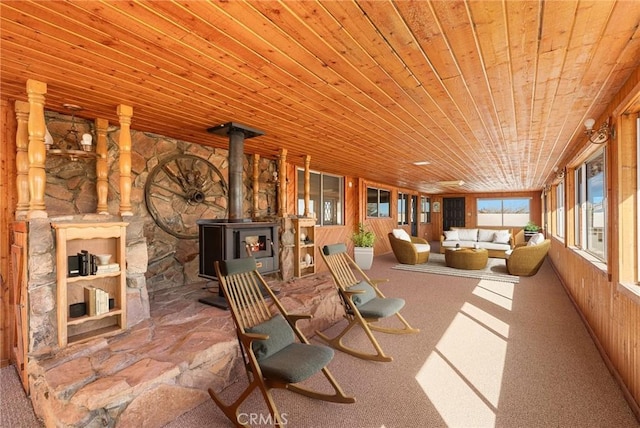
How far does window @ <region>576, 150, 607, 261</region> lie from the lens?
3.60 m

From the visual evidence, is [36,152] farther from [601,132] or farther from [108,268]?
[601,132]

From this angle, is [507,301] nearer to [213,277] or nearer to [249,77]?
[213,277]

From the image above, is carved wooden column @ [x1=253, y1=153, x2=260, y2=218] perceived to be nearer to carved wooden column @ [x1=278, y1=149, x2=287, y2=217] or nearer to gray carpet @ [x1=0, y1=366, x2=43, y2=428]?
carved wooden column @ [x1=278, y1=149, x2=287, y2=217]

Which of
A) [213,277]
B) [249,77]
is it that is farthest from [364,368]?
[249,77]

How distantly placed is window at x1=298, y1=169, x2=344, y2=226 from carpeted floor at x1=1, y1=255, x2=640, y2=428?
140 inches

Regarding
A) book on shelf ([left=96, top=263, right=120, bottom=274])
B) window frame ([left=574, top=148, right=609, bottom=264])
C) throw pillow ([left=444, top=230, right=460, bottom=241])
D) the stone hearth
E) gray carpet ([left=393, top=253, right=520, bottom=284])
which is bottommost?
gray carpet ([left=393, top=253, right=520, bottom=284])

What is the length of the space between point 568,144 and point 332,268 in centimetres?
381

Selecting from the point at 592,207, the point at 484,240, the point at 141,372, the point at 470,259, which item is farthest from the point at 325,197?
the point at 141,372

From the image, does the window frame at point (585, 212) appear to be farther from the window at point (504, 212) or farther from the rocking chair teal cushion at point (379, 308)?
the window at point (504, 212)

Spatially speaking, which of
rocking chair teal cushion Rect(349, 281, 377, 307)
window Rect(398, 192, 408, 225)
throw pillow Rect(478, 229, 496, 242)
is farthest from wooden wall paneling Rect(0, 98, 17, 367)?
window Rect(398, 192, 408, 225)

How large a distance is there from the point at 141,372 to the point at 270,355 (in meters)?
0.84

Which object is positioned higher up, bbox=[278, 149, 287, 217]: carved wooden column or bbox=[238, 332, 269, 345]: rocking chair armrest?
bbox=[278, 149, 287, 217]: carved wooden column

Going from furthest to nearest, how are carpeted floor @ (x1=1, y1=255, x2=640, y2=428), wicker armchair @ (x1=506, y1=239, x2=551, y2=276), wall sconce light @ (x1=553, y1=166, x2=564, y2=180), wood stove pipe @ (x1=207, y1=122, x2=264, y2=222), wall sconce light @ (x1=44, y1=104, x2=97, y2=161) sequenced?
wicker armchair @ (x1=506, y1=239, x2=551, y2=276) → wall sconce light @ (x1=553, y1=166, x2=564, y2=180) → wood stove pipe @ (x1=207, y1=122, x2=264, y2=222) → wall sconce light @ (x1=44, y1=104, x2=97, y2=161) → carpeted floor @ (x1=1, y1=255, x2=640, y2=428)

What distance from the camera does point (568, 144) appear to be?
170 inches
